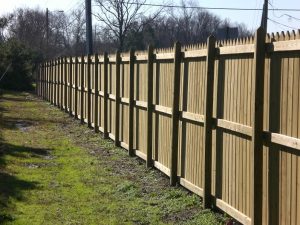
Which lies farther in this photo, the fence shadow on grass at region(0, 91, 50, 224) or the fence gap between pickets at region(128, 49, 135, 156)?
the fence gap between pickets at region(128, 49, 135, 156)

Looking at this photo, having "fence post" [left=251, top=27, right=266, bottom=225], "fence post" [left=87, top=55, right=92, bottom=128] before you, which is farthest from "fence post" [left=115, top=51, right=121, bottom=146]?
"fence post" [left=251, top=27, right=266, bottom=225]

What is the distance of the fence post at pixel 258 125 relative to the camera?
6168mm

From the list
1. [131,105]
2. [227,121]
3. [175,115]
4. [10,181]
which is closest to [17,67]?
[131,105]

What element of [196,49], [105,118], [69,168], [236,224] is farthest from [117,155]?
[236,224]

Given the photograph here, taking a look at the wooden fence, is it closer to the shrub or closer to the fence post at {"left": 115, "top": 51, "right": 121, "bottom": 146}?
the fence post at {"left": 115, "top": 51, "right": 121, "bottom": 146}

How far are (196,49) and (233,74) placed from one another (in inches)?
61.0

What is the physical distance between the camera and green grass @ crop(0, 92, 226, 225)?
25.5 ft

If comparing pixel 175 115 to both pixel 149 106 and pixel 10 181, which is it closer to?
pixel 149 106

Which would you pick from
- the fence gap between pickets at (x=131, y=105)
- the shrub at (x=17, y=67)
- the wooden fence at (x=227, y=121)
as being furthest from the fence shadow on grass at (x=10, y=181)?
the shrub at (x=17, y=67)

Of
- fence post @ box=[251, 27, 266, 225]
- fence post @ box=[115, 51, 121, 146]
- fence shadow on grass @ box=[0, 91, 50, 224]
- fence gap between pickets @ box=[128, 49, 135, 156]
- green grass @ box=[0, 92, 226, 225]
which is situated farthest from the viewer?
fence post @ box=[115, 51, 121, 146]

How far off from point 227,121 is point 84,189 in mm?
3266

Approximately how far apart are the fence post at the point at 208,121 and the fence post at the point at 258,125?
5.18 ft

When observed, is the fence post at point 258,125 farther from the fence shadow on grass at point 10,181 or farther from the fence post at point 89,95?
the fence post at point 89,95

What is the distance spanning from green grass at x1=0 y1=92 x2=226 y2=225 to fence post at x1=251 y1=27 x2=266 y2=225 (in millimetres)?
1047
